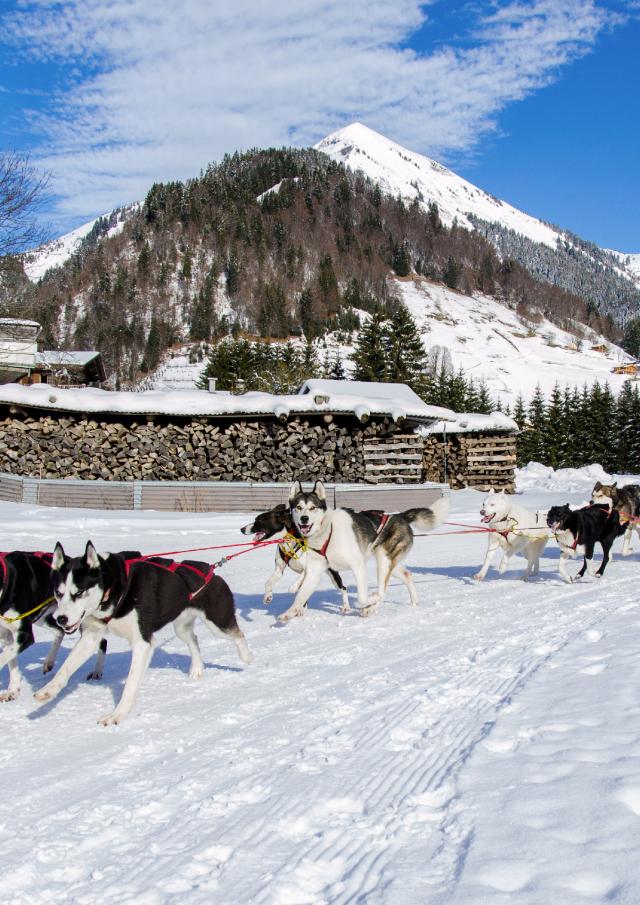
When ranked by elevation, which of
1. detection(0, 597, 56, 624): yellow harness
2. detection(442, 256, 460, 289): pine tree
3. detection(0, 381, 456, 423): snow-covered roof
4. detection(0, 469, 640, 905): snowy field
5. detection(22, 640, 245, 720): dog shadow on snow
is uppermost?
detection(442, 256, 460, 289): pine tree

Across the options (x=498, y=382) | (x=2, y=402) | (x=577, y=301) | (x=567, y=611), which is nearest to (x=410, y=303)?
(x=498, y=382)

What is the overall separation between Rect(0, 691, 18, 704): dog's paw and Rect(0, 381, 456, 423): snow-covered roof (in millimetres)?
12407

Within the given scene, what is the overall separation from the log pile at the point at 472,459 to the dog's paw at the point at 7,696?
2120 centimetres

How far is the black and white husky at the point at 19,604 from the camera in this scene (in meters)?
4.53

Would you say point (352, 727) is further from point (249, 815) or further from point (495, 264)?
point (495, 264)

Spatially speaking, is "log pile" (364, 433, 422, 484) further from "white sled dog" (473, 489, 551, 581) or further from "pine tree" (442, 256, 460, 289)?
"pine tree" (442, 256, 460, 289)

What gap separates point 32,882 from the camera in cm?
246

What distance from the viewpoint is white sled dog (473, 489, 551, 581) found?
30.5ft

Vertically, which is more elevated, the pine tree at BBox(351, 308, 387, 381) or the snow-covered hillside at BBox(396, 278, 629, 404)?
the snow-covered hillside at BBox(396, 278, 629, 404)

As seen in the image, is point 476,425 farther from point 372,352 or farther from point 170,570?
point 372,352

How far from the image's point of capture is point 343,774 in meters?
3.26

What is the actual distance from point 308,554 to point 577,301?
176 metres

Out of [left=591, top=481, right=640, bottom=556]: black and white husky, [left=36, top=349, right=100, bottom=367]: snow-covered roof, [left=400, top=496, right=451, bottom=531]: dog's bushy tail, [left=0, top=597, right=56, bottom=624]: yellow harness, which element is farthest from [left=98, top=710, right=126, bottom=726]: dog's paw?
[left=36, top=349, right=100, bottom=367]: snow-covered roof

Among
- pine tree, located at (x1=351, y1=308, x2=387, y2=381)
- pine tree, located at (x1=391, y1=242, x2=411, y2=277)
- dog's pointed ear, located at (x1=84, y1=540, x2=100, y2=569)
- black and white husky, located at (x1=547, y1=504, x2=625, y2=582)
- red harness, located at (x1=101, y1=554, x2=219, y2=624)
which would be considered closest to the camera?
dog's pointed ear, located at (x1=84, y1=540, x2=100, y2=569)
